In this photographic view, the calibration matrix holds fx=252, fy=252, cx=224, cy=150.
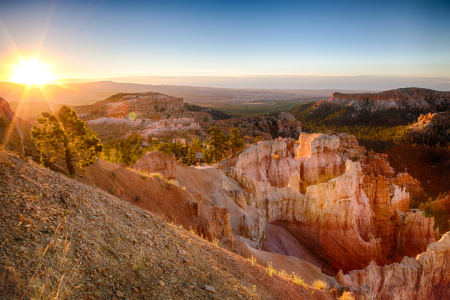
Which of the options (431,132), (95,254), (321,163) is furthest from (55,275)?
(431,132)

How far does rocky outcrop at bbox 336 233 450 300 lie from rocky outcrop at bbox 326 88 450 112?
115405 mm

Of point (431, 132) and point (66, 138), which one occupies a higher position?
point (66, 138)

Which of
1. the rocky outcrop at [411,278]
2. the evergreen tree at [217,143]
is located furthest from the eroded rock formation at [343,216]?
the evergreen tree at [217,143]

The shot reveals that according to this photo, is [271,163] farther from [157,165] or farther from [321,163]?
[157,165]

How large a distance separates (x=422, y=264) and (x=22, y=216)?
19.7 meters

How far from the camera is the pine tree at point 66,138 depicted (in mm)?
8922

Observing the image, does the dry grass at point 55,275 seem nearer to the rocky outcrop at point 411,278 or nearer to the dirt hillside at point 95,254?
the dirt hillside at point 95,254

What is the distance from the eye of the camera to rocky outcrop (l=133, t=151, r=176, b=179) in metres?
19.1

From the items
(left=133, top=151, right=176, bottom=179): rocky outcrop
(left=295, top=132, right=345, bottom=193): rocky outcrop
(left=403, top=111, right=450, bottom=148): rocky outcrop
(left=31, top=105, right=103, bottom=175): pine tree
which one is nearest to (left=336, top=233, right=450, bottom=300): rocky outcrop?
(left=133, top=151, right=176, bottom=179): rocky outcrop

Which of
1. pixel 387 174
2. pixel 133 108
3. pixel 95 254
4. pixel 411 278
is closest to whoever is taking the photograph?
pixel 95 254

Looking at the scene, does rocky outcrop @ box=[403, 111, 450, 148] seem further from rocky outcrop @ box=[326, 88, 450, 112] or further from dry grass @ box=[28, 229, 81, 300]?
dry grass @ box=[28, 229, 81, 300]

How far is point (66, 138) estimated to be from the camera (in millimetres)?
9430

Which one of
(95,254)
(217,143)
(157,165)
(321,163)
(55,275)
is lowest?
(321,163)

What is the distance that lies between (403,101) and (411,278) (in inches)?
5036
